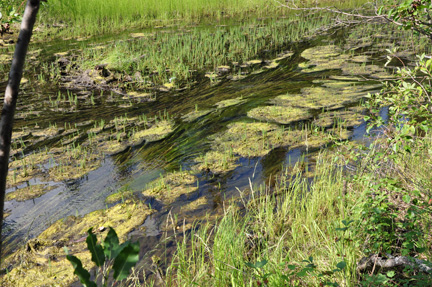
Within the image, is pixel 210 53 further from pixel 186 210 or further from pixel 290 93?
pixel 186 210

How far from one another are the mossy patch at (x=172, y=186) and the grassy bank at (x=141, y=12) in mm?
10928

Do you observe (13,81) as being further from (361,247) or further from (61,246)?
(61,246)

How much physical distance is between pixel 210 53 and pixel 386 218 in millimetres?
8968

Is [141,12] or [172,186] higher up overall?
[141,12]

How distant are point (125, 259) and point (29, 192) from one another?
4.32 meters

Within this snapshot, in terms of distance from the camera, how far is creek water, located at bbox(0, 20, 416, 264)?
398 centimetres

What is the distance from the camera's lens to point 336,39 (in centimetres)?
1209

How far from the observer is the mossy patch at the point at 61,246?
10.0ft

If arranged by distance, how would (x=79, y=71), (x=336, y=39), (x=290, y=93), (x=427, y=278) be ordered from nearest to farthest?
(x=427, y=278), (x=290, y=93), (x=79, y=71), (x=336, y=39)

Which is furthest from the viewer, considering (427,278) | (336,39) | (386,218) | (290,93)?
(336,39)

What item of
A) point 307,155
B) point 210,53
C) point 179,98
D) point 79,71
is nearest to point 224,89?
point 179,98

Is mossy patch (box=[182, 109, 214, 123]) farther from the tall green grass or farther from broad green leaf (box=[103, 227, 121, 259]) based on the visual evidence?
broad green leaf (box=[103, 227, 121, 259])

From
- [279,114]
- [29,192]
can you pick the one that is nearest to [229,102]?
[279,114]

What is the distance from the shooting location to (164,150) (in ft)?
17.9
